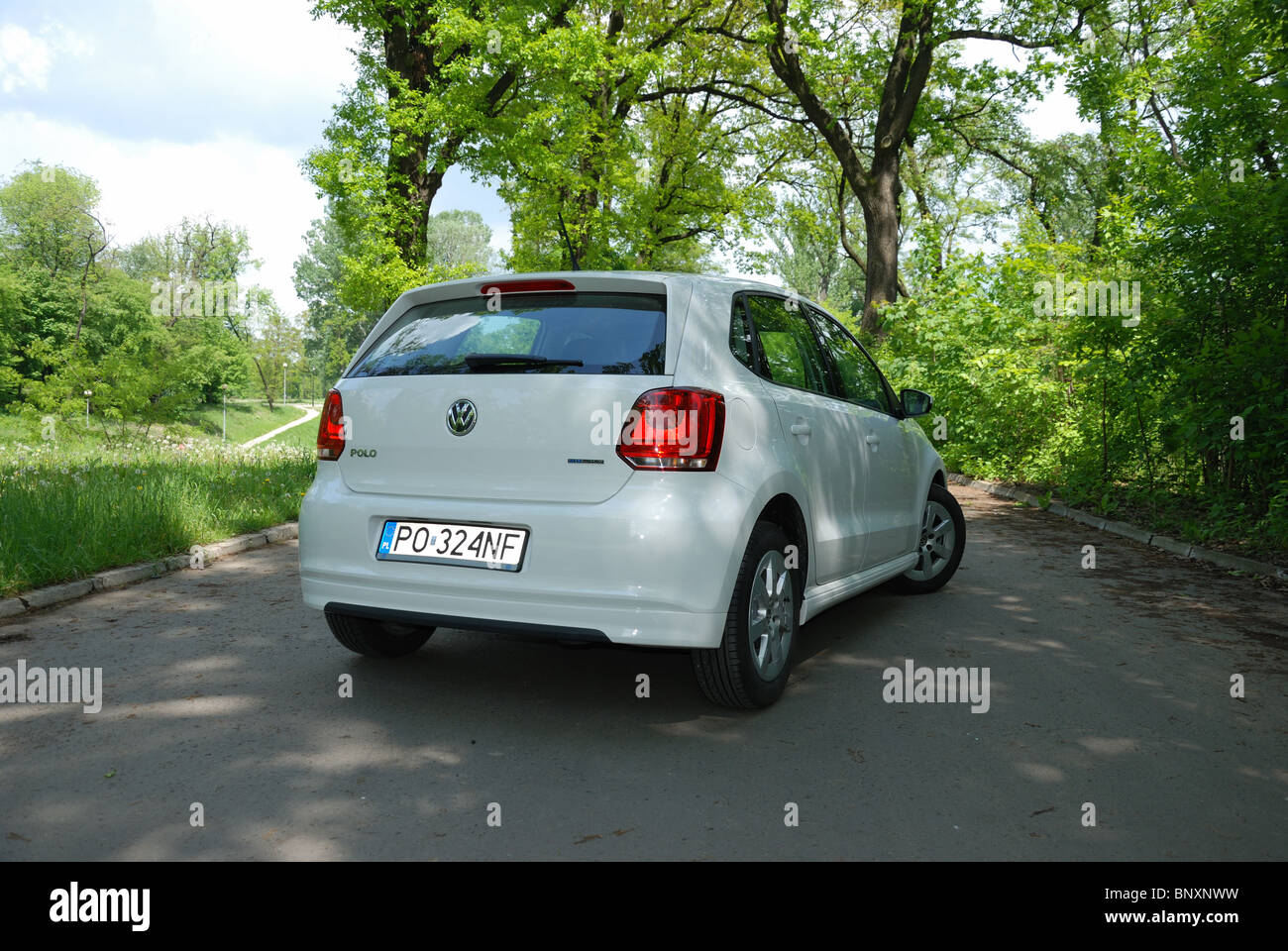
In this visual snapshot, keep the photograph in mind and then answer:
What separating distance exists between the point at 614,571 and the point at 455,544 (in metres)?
0.70

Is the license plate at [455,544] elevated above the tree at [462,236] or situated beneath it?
situated beneath

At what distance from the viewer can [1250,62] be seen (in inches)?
359

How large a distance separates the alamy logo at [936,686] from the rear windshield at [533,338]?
6.67 feet

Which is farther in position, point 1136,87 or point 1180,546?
point 1136,87

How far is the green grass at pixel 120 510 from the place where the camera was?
22.1 ft

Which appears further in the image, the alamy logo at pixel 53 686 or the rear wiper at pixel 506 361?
the alamy logo at pixel 53 686

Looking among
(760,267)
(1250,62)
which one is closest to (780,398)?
(1250,62)

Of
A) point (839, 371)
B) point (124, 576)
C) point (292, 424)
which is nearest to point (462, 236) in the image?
point (292, 424)

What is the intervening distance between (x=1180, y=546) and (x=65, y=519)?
30.5ft

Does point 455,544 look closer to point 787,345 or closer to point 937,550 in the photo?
point 787,345

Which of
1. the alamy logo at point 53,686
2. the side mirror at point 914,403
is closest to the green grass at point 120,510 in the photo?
the alamy logo at point 53,686

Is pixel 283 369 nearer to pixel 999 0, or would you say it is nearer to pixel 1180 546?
pixel 999 0
